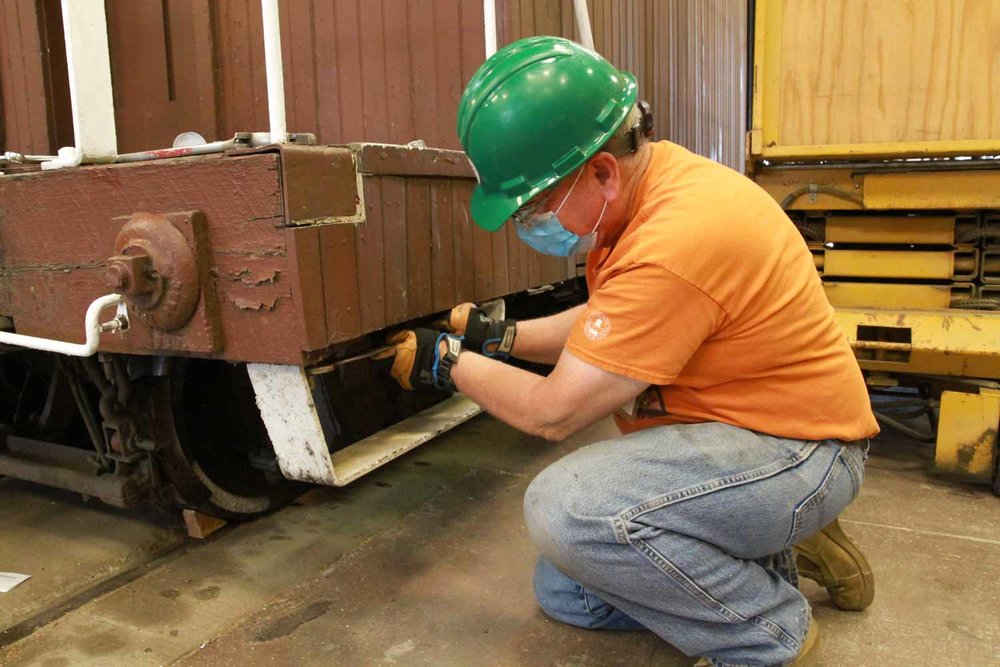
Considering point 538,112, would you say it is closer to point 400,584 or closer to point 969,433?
point 400,584

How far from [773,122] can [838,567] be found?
2177mm

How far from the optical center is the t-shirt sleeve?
1.59 metres

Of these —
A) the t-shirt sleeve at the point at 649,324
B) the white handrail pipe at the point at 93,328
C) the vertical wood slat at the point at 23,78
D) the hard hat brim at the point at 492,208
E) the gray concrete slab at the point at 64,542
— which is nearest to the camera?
the t-shirt sleeve at the point at 649,324

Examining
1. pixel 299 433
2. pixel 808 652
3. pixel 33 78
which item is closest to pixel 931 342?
pixel 808 652

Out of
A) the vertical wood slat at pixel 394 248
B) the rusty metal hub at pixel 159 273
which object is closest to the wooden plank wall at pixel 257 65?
the vertical wood slat at pixel 394 248

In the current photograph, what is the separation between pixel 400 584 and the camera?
7.79 ft

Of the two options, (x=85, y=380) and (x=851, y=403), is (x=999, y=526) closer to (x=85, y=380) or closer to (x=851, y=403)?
(x=851, y=403)

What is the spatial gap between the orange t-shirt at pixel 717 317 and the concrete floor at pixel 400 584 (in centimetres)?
67

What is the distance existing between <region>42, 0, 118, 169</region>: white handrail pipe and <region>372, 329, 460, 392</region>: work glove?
1048 mm

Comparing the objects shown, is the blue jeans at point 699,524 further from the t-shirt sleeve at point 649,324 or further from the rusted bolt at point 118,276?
the rusted bolt at point 118,276

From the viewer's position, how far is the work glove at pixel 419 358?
2.03 metres

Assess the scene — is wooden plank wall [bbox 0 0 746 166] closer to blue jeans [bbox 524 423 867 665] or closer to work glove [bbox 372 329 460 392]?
work glove [bbox 372 329 460 392]

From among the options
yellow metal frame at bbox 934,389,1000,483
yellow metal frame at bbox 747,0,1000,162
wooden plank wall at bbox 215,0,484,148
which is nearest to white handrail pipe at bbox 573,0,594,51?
wooden plank wall at bbox 215,0,484,148

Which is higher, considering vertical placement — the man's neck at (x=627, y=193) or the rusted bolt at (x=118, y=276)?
the man's neck at (x=627, y=193)
